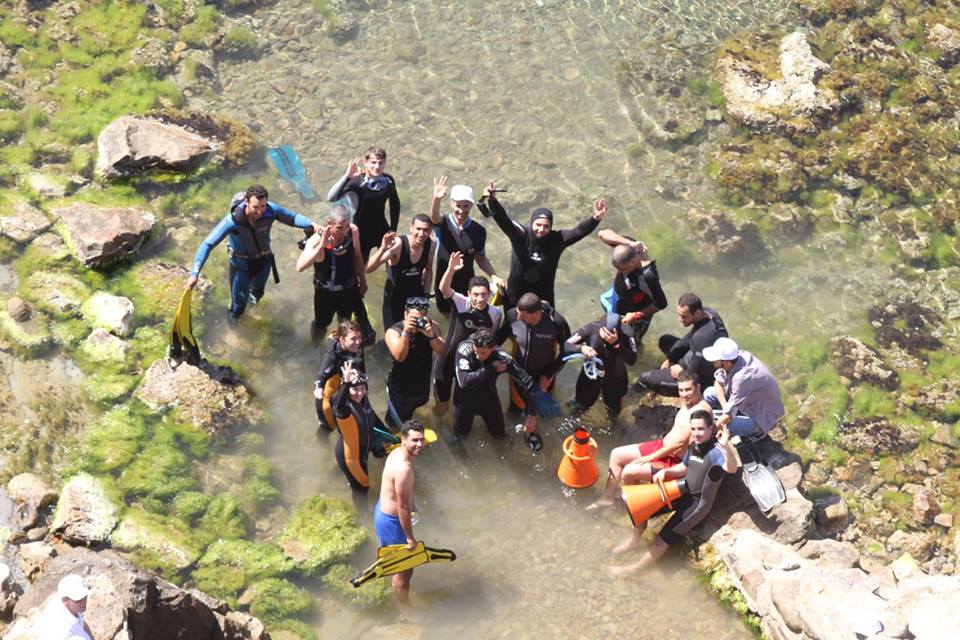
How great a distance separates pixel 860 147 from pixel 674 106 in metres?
3.27

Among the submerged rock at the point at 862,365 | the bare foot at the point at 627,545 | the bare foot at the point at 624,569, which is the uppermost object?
the bare foot at the point at 627,545

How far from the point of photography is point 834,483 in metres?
11.1

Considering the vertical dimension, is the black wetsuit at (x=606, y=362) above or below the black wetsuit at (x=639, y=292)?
below

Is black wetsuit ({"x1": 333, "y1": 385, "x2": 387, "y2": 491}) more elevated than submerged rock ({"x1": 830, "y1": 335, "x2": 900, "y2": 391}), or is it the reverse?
black wetsuit ({"x1": 333, "y1": 385, "x2": 387, "y2": 491})

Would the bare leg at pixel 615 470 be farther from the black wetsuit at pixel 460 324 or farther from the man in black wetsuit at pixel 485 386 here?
the black wetsuit at pixel 460 324

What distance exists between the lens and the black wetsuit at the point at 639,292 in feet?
34.2

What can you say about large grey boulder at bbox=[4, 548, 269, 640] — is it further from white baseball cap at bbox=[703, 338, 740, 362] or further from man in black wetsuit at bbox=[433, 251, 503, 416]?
white baseball cap at bbox=[703, 338, 740, 362]

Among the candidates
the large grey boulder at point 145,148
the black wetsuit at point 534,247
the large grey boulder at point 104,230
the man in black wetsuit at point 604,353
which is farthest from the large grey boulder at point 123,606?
the large grey boulder at point 145,148

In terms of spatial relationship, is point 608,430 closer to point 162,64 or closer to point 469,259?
point 469,259

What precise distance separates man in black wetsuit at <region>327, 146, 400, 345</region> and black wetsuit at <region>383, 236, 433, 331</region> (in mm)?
521

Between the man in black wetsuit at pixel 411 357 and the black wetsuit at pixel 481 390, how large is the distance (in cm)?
37

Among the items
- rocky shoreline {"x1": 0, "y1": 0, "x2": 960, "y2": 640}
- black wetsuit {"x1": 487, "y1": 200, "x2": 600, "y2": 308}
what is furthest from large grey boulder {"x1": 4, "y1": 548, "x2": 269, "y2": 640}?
black wetsuit {"x1": 487, "y1": 200, "x2": 600, "y2": 308}

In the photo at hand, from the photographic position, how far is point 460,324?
9828 millimetres

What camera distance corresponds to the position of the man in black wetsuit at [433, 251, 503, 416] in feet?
30.9
